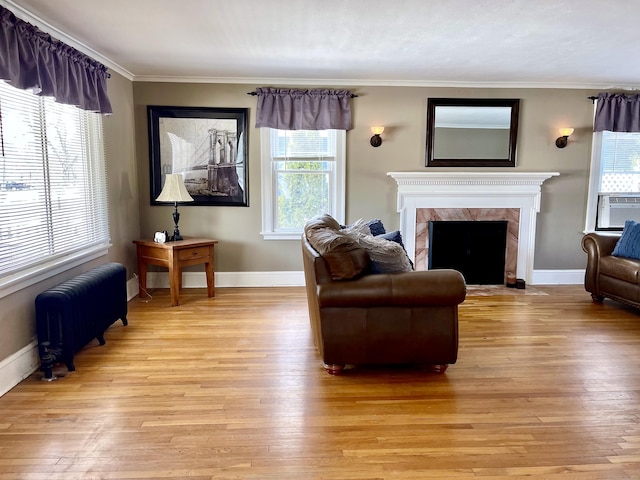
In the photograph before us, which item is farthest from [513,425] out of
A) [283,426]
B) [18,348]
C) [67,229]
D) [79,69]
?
[79,69]

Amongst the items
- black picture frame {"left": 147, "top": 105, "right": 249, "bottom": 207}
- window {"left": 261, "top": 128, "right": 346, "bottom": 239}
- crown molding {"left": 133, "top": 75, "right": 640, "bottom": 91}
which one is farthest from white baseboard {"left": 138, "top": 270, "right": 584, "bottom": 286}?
crown molding {"left": 133, "top": 75, "right": 640, "bottom": 91}

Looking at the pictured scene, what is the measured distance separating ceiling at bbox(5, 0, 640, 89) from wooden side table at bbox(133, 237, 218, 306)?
176cm

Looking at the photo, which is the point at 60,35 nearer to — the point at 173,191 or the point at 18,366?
the point at 173,191

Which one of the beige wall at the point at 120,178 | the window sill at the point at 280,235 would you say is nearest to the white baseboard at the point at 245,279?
the window sill at the point at 280,235

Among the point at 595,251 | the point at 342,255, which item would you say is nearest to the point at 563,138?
the point at 595,251

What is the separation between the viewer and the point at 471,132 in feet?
17.0

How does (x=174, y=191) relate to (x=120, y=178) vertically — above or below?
below

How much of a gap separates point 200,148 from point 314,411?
11.5 feet

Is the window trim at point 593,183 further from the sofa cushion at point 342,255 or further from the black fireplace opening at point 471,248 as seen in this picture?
the sofa cushion at point 342,255

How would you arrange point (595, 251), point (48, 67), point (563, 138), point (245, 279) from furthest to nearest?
1. point (245, 279)
2. point (563, 138)
3. point (595, 251)
4. point (48, 67)

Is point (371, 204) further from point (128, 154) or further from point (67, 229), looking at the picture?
point (67, 229)

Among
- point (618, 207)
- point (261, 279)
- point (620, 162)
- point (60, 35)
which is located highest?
point (60, 35)

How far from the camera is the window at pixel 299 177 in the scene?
A: 16.9 ft

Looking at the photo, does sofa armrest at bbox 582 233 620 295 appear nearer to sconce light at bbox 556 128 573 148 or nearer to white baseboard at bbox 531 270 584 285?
white baseboard at bbox 531 270 584 285
